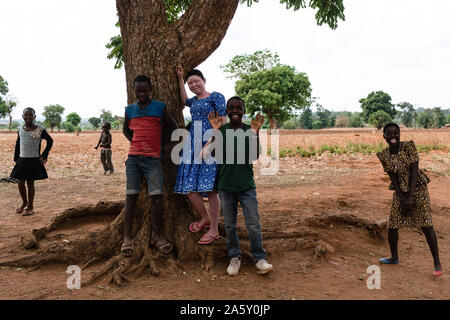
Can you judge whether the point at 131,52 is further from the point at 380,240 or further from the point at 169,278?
the point at 380,240

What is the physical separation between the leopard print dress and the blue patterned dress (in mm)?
2018

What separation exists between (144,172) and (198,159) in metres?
0.62

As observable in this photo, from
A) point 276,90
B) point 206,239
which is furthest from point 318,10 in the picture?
point 276,90

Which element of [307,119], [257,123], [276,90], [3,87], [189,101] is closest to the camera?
[257,123]

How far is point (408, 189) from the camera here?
3.82 meters

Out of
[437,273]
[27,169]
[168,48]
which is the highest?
[168,48]

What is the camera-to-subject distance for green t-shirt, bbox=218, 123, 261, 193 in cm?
348

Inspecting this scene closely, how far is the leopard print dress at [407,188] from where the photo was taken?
3.76 metres

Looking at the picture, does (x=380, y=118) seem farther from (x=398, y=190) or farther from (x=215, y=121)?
(x=215, y=121)

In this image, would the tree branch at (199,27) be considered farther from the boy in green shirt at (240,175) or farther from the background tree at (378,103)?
the background tree at (378,103)

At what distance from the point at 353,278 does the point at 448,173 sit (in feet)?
33.6

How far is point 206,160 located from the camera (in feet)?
12.1

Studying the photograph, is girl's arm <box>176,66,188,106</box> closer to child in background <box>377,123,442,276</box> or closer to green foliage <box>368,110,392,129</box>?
child in background <box>377,123,442,276</box>

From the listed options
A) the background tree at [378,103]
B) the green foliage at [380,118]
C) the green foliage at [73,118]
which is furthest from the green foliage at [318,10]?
the green foliage at [73,118]
